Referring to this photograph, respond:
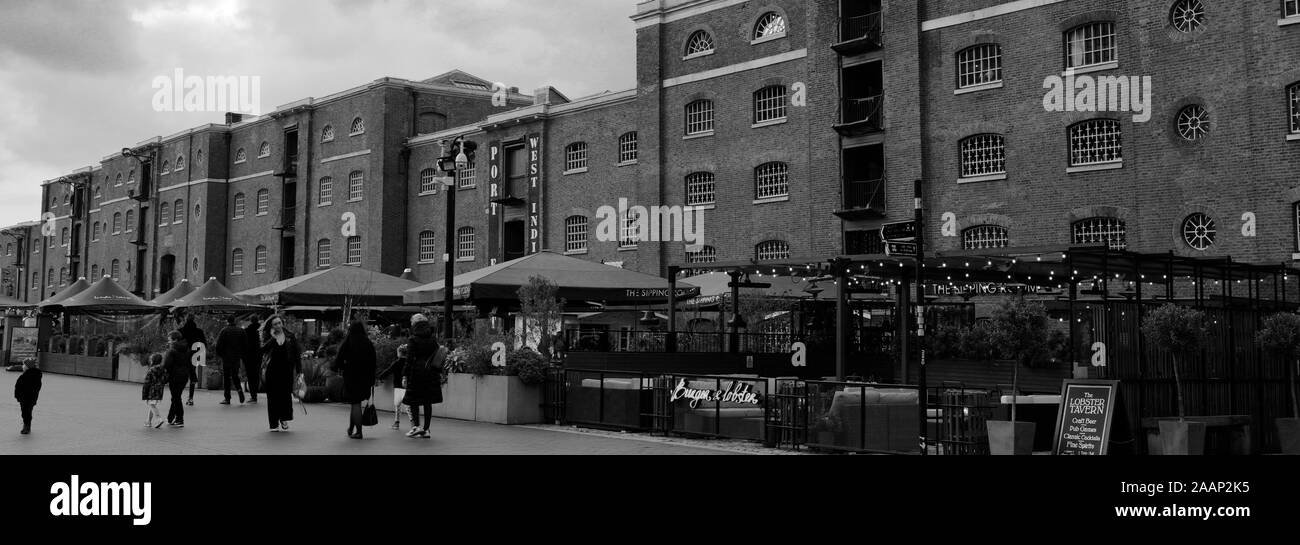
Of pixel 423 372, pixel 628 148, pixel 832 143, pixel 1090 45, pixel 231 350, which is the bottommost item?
pixel 423 372

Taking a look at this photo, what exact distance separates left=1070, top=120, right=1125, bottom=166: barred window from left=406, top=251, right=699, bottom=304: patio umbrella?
491 inches

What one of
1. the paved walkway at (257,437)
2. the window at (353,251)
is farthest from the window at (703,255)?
the window at (353,251)

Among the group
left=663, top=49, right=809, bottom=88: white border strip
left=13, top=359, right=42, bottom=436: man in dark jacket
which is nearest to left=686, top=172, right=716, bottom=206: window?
left=663, top=49, right=809, bottom=88: white border strip

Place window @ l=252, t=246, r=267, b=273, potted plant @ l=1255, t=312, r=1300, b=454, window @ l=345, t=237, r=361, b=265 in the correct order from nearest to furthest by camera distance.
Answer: potted plant @ l=1255, t=312, r=1300, b=454, window @ l=345, t=237, r=361, b=265, window @ l=252, t=246, r=267, b=273

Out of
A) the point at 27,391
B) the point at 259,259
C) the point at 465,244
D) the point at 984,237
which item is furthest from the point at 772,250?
the point at 259,259

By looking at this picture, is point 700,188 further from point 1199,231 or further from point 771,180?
point 1199,231

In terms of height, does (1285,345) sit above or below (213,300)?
below

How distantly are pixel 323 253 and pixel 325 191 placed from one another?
2.89 metres

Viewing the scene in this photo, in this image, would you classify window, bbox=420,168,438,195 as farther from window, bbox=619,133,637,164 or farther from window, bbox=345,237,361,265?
window, bbox=619,133,637,164

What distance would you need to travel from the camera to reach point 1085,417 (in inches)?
489

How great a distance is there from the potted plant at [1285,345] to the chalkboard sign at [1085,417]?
14.2ft

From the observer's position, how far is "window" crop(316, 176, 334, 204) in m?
53.4

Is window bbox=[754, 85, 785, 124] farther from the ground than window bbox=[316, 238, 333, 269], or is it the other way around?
window bbox=[754, 85, 785, 124]
